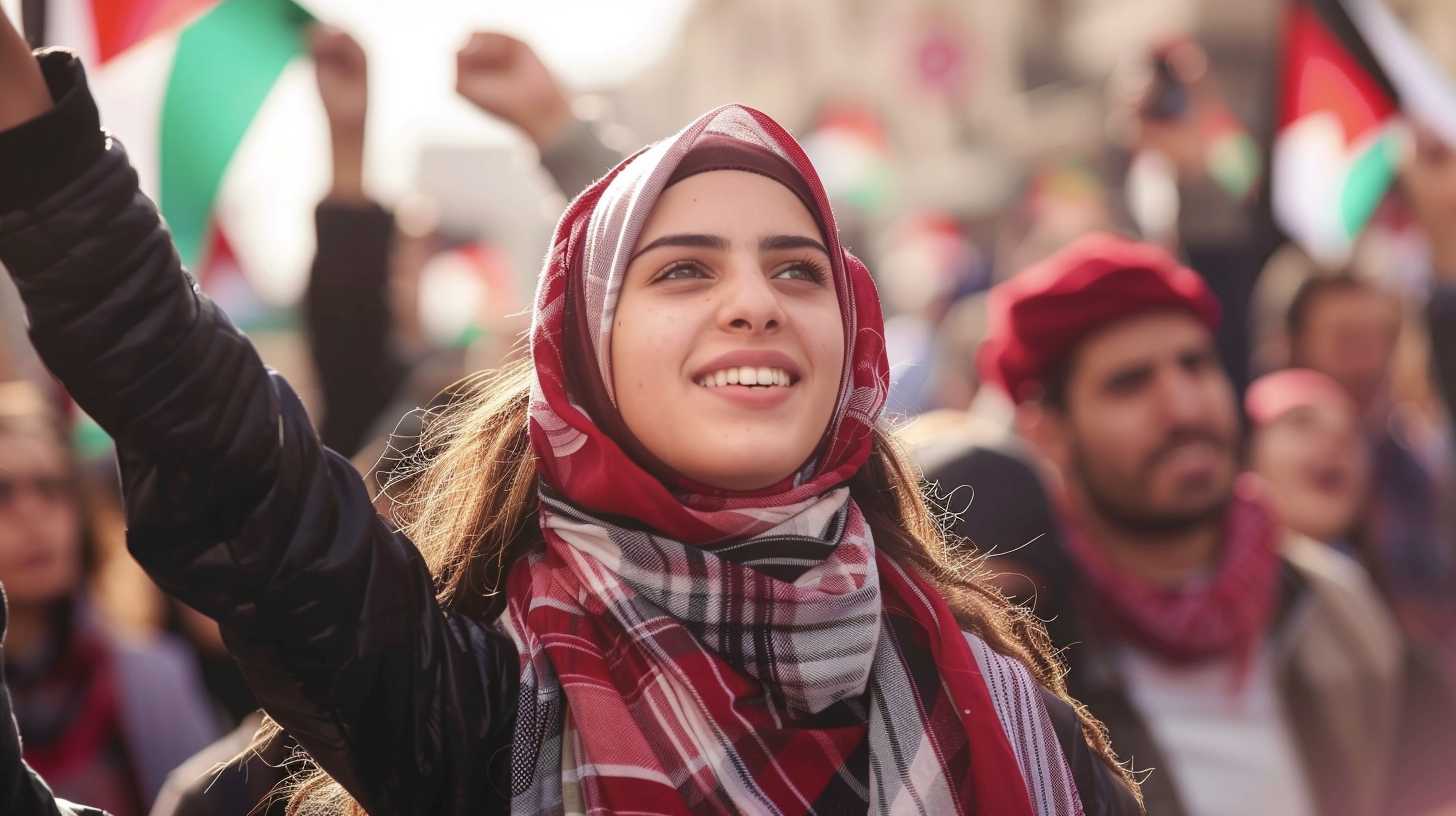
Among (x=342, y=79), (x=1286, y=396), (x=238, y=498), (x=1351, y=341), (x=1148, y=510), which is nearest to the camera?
(x=238, y=498)

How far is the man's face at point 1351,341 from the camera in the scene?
5.91 meters

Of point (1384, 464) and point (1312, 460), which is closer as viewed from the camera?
point (1312, 460)

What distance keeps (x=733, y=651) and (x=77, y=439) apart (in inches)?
129

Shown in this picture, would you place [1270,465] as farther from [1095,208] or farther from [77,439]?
[1095,208]

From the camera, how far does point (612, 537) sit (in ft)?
6.41

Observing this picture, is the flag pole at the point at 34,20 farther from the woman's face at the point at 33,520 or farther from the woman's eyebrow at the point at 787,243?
the woman's eyebrow at the point at 787,243

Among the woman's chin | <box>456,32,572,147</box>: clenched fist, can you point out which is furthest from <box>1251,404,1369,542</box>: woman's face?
the woman's chin

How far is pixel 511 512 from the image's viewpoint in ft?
7.12

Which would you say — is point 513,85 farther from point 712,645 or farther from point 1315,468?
point 1315,468

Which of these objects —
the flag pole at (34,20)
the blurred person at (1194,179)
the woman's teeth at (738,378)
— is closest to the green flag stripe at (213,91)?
the flag pole at (34,20)

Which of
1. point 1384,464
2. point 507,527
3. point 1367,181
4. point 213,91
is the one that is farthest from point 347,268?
point 1367,181

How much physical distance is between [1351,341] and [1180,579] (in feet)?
8.14

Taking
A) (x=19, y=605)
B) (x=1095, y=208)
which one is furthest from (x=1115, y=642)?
(x=1095, y=208)

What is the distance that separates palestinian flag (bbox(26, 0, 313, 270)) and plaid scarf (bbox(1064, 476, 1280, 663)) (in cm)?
213
